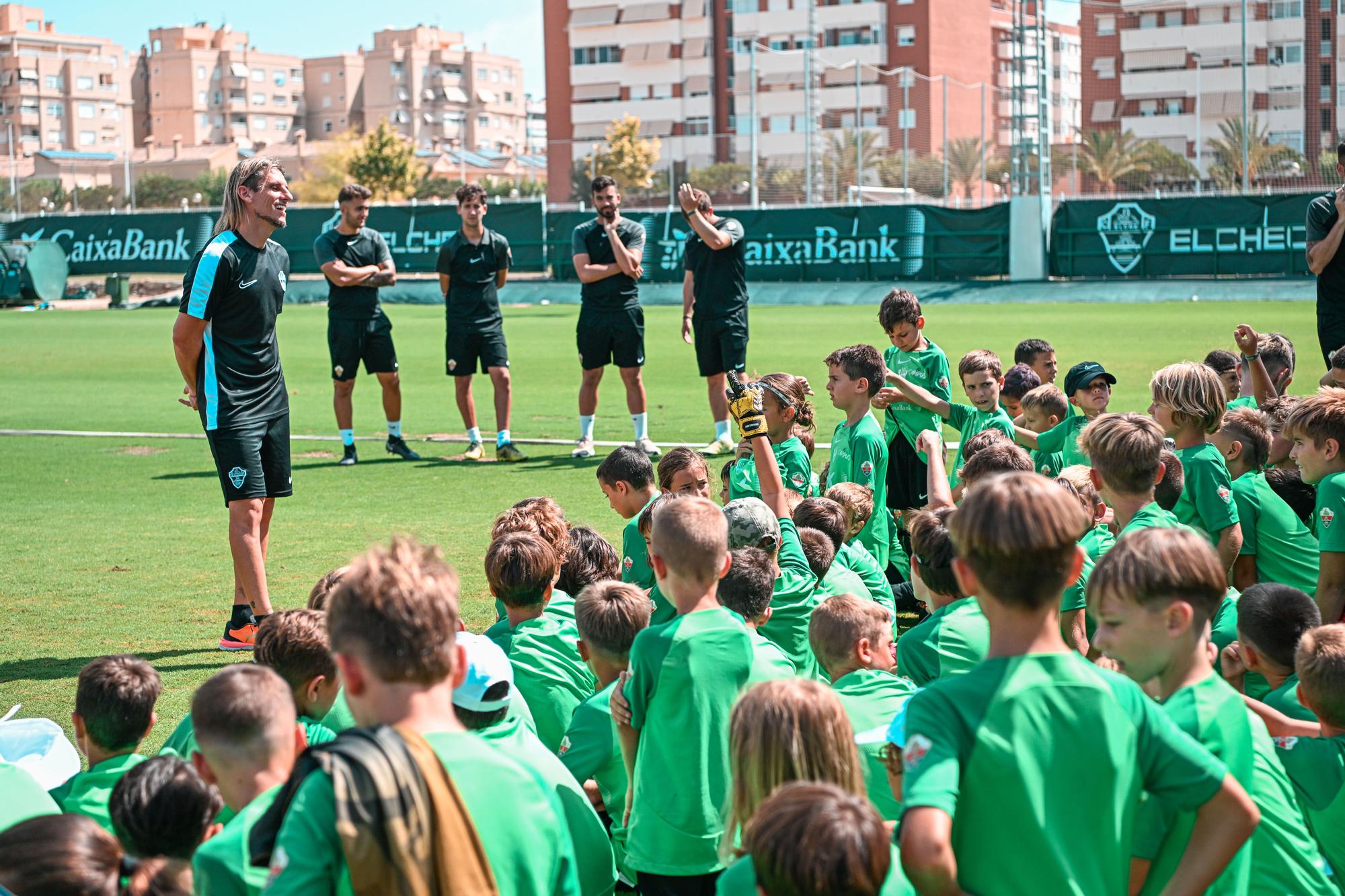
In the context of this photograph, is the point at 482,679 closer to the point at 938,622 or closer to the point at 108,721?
the point at 108,721

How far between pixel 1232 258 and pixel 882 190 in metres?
19.5

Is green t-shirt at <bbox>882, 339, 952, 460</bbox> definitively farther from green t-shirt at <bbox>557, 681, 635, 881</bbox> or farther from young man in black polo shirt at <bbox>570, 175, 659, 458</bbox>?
young man in black polo shirt at <bbox>570, 175, 659, 458</bbox>

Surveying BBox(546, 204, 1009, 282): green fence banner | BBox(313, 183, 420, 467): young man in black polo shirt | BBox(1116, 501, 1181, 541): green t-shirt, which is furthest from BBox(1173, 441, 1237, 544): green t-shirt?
BBox(546, 204, 1009, 282): green fence banner

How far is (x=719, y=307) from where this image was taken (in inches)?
476

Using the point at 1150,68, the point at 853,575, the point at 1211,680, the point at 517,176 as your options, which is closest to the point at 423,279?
the point at 853,575

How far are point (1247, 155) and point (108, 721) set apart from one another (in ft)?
125

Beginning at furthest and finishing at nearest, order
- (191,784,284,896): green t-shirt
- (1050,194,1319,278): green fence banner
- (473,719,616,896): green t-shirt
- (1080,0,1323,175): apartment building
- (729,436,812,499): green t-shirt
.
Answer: (1080,0,1323,175): apartment building
(1050,194,1319,278): green fence banner
(729,436,812,499): green t-shirt
(473,719,616,896): green t-shirt
(191,784,284,896): green t-shirt

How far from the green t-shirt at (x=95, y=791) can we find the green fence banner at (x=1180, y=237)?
3262 cm

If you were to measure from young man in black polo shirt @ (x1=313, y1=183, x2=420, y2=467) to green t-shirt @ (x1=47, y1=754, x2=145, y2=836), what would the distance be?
8763 millimetres

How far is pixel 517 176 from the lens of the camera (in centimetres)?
11888

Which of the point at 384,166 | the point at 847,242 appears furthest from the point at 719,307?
the point at 384,166

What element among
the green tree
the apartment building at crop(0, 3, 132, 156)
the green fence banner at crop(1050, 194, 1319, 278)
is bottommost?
the green fence banner at crop(1050, 194, 1319, 278)

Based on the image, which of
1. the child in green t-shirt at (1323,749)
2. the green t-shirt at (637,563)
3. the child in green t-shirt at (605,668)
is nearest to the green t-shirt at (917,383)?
the green t-shirt at (637,563)

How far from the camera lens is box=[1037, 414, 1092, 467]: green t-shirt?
727cm
